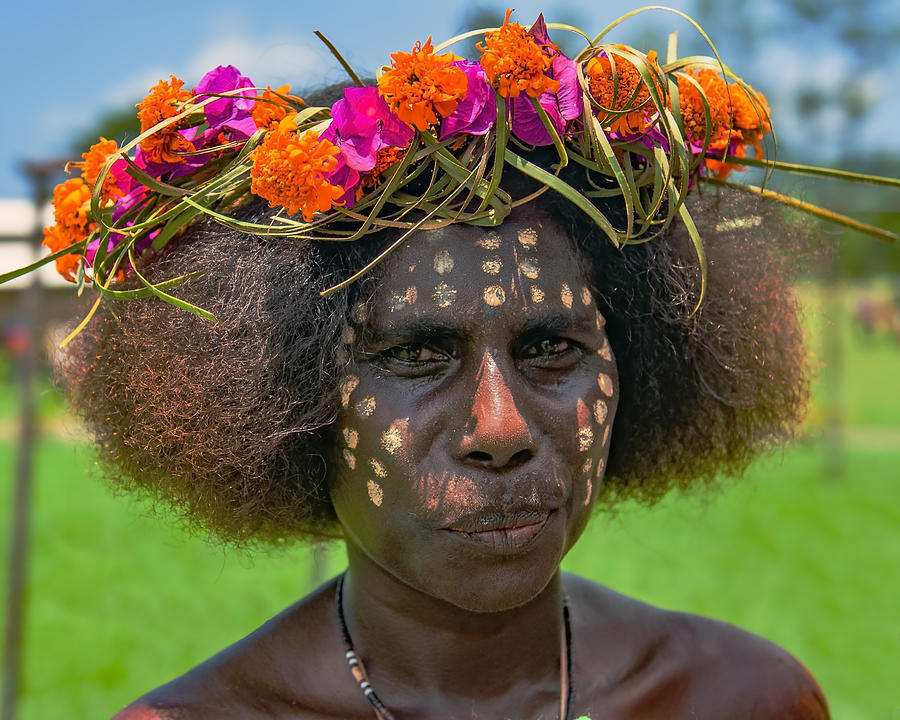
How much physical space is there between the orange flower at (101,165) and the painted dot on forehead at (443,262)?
0.69m

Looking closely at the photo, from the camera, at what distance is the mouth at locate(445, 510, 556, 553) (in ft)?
5.97

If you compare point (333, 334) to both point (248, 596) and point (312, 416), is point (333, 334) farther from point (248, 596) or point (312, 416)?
point (248, 596)

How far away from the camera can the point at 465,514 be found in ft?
5.94

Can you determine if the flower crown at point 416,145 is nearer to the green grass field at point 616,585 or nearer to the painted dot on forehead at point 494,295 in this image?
the painted dot on forehead at point 494,295

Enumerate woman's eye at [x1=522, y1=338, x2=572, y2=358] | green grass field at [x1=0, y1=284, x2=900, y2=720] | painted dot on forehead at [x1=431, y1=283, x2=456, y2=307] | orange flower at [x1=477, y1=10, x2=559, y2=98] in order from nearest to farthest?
orange flower at [x1=477, y1=10, x2=559, y2=98]
painted dot on forehead at [x1=431, y1=283, x2=456, y2=307]
woman's eye at [x1=522, y1=338, x2=572, y2=358]
green grass field at [x1=0, y1=284, x2=900, y2=720]

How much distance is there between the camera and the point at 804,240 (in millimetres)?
2584

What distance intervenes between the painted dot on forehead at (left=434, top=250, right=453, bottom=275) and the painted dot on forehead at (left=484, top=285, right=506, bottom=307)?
0.28 feet

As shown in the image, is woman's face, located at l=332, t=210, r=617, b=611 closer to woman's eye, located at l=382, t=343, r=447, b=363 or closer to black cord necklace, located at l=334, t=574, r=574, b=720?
woman's eye, located at l=382, t=343, r=447, b=363

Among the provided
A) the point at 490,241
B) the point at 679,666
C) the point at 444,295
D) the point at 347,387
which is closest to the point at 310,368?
the point at 347,387

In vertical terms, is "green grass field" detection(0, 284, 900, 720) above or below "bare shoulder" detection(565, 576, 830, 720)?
below

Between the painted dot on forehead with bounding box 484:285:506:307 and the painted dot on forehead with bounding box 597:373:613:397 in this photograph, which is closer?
the painted dot on forehead with bounding box 484:285:506:307

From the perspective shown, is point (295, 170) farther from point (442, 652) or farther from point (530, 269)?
point (442, 652)

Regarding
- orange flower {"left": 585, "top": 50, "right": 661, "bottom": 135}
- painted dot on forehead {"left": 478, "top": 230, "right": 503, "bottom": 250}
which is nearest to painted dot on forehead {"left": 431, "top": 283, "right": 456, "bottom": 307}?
painted dot on forehead {"left": 478, "top": 230, "right": 503, "bottom": 250}

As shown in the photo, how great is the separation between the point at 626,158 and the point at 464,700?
117cm
